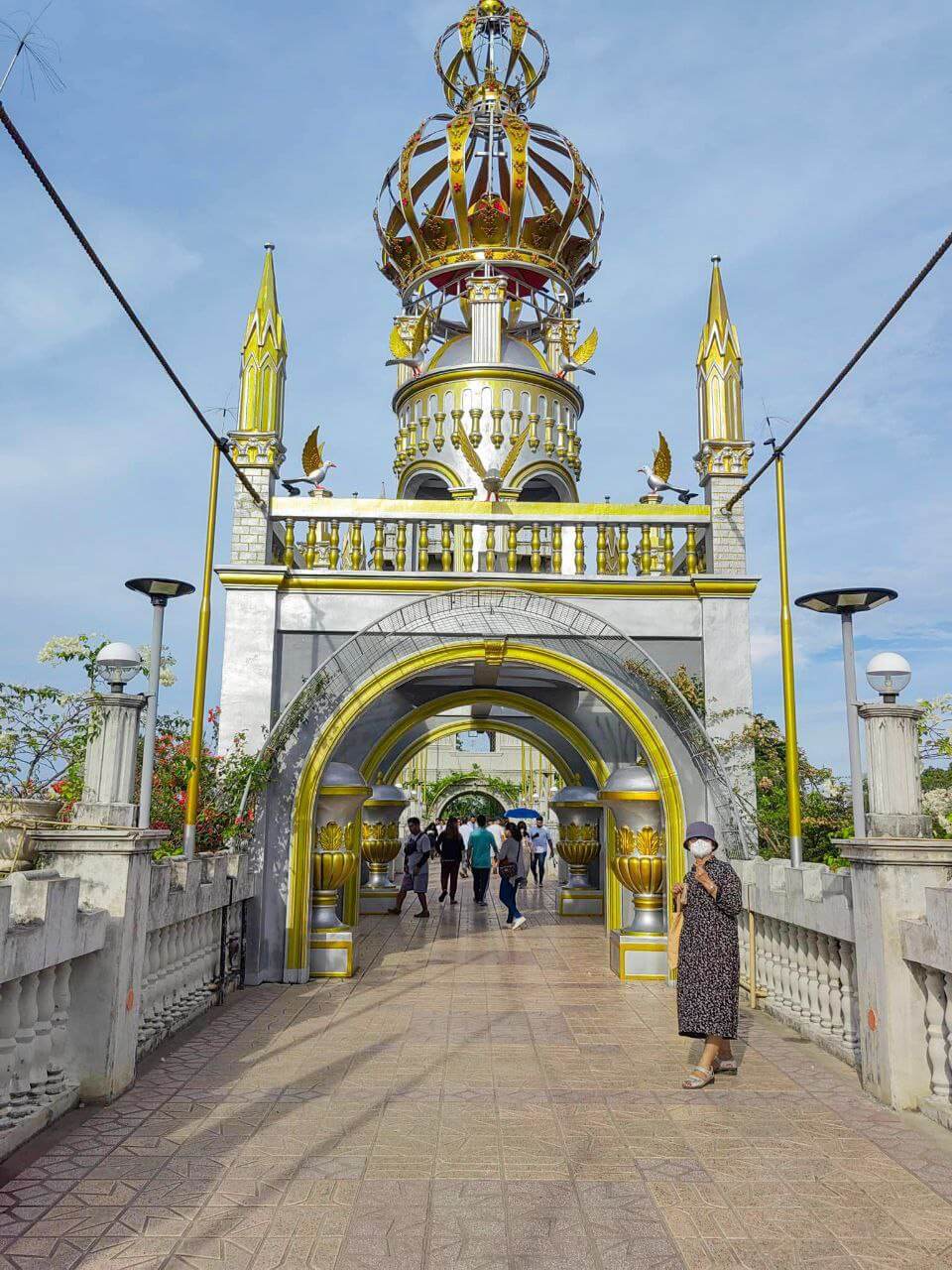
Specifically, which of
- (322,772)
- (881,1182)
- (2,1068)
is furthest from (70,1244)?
(322,772)

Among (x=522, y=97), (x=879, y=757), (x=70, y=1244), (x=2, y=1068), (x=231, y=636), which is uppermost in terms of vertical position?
(x=522, y=97)

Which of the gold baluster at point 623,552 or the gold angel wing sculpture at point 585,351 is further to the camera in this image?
the gold angel wing sculpture at point 585,351

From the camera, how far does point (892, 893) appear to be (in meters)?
5.20

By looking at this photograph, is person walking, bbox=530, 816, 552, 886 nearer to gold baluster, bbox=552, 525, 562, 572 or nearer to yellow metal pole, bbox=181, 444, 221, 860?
gold baluster, bbox=552, 525, 562, 572

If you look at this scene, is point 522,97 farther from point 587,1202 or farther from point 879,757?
point 587,1202

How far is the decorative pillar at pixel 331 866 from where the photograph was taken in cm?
925

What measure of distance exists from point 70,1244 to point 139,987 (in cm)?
228

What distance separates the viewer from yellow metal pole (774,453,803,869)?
784 centimetres

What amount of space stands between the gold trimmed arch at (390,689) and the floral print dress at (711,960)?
344 centimetres

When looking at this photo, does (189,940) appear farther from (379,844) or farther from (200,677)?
(379,844)

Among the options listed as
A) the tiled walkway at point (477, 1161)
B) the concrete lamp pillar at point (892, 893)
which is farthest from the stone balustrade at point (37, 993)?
the concrete lamp pillar at point (892, 893)

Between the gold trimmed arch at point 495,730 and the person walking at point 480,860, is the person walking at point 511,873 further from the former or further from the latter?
the gold trimmed arch at point 495,730

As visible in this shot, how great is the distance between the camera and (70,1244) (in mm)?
3441

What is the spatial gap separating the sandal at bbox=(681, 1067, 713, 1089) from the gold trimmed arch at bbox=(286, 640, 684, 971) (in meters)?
3.67
